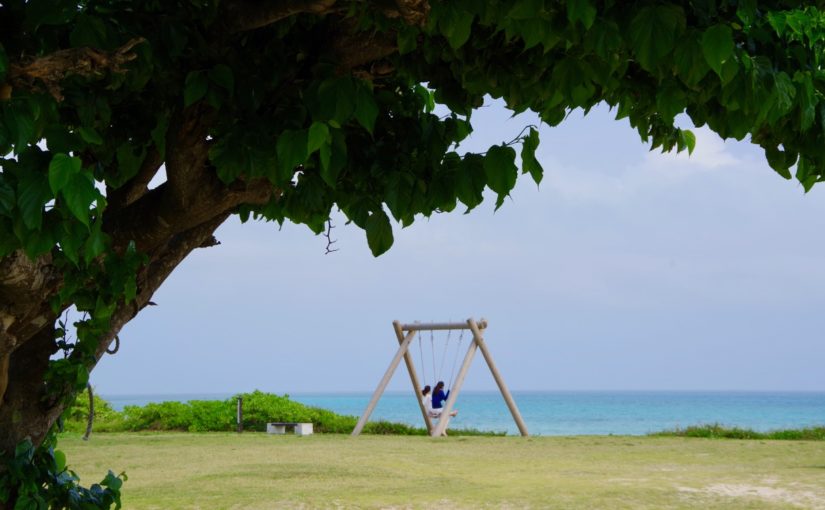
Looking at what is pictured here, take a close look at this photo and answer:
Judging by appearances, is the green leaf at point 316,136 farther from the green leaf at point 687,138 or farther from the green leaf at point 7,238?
the green leaf at point 687,138

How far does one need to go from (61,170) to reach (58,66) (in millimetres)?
443

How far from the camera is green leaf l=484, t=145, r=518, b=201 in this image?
2812mm

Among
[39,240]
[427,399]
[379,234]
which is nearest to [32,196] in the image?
[39,240]

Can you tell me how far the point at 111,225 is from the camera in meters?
4.11

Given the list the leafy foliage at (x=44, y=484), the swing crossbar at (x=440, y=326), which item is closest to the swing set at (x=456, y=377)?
the swing crossbar at (x=440, y=326)

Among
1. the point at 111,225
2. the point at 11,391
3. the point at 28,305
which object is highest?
the point at 111,225

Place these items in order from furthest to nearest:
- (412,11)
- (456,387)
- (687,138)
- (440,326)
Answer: (440,326) < (456,387) < (687,138) < (412,11)

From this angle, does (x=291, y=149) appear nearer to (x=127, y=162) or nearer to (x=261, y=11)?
(x=261, y=11)

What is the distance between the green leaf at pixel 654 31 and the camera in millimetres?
2463

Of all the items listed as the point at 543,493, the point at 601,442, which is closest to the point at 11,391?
the point at 543,493

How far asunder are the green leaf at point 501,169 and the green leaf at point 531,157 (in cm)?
6

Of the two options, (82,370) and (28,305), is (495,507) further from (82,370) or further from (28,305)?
(28,305)

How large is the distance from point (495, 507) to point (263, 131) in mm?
5783

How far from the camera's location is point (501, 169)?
281cm
